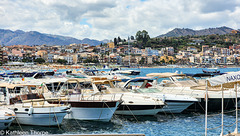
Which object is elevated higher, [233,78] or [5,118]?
[233,78]

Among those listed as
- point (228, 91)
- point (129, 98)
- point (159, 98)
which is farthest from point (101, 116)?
point (228, 91)

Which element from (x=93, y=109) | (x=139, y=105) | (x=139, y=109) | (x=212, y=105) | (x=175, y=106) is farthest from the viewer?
(x=212, y=105)

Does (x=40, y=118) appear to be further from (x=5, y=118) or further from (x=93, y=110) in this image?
(x=93, y=110)

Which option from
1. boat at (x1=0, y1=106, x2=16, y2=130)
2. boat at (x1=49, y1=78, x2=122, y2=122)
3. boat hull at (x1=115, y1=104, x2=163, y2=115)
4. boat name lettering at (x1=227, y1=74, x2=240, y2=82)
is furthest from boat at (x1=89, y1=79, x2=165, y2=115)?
boat name lettering at (x1=227, y1=74, x2=240, y2=82)

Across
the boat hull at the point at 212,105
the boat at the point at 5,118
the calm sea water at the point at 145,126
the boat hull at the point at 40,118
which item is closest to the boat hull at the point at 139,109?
the calm sea water at the point at 145,126

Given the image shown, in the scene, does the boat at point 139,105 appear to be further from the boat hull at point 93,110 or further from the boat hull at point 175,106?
the boat hull at point 93,110

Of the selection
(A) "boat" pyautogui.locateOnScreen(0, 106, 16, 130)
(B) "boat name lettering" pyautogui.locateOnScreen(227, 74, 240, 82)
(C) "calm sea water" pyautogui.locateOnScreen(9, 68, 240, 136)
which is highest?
(B) "boat name lettering" pyautogui.locateOnScreen(227, 74, 240, 82)

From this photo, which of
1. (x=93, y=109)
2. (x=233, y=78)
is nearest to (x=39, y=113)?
(x=93, y=109)

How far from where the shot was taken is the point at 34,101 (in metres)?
19.3

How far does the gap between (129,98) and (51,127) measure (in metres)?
6.80

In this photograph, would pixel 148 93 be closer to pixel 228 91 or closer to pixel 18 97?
pixel 228 91

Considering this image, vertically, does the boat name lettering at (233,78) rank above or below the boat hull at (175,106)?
above

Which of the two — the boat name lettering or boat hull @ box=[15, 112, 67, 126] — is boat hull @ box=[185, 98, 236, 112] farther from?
the boat name lettering

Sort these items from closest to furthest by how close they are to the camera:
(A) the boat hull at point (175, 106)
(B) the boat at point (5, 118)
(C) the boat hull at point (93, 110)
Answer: (B) the boat at point (5, 118), (C) the boat hull at point (93, 110), (A) the boat hull at point (175, 106)
